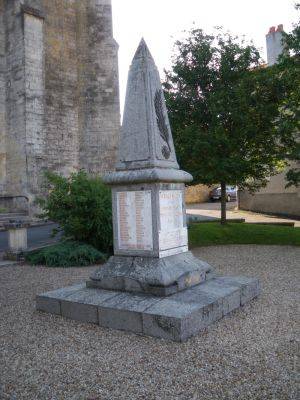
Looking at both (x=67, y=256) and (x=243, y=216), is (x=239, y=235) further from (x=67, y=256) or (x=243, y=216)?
(x=243, y=216)

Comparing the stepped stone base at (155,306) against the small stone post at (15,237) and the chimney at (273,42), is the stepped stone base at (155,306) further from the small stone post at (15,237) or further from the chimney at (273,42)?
the chimney at (273,42)

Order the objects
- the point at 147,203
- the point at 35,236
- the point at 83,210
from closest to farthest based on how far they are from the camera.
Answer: the point at 147,203
the point at 83,210
the point at 35,236

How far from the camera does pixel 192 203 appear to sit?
1211 inches

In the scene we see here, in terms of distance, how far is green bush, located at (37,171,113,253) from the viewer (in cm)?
868

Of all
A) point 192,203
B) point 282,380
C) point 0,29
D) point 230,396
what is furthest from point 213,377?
point 192,203

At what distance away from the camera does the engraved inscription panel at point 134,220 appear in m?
4.76

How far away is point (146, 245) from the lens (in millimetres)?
4785

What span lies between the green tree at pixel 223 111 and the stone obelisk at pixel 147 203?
5445 millimetres

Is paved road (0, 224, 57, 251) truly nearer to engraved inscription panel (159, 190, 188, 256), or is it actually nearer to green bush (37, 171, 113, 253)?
green bush (37, 171, 113, 253)

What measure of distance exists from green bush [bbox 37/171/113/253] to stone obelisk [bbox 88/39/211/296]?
12.2 ft

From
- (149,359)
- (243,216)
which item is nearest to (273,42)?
(243,216)

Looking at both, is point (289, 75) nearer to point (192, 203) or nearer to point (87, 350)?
point (87, 350)

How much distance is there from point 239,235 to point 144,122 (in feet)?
25.5

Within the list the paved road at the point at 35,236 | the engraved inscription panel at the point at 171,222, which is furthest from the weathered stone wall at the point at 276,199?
the engraved inscription panel at the point at 171,222
